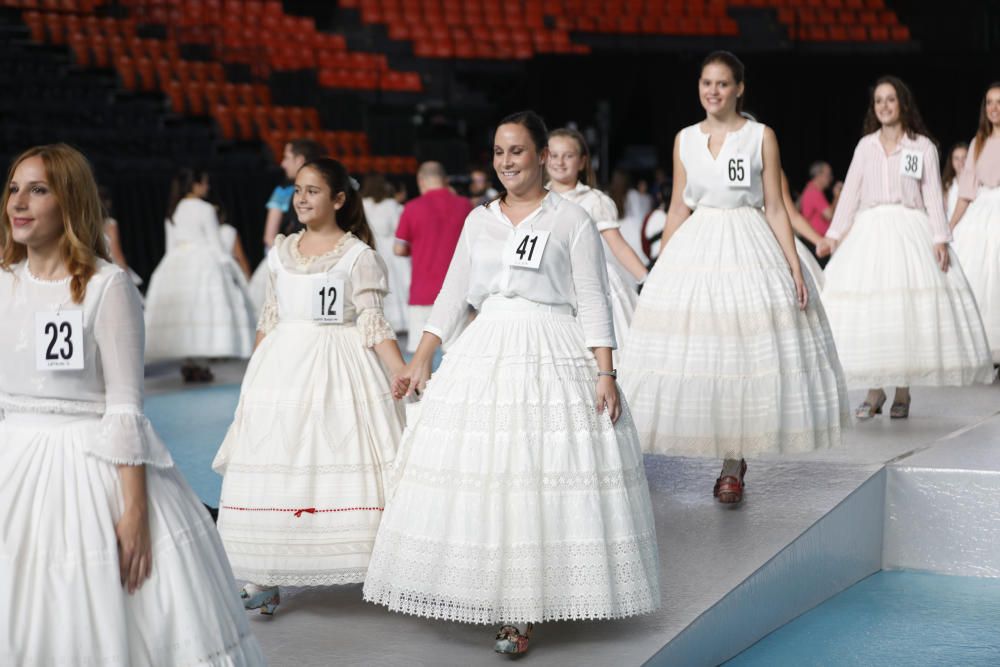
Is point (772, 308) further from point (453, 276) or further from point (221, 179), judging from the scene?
point (221, 179)

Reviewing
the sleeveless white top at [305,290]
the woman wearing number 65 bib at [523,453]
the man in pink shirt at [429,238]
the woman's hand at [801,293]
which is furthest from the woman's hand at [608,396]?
the man in pink shirt at [429,238]

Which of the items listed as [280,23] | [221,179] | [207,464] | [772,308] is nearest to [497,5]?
[280,23]

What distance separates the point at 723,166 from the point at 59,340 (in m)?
2.79

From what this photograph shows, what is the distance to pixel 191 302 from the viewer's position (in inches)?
361

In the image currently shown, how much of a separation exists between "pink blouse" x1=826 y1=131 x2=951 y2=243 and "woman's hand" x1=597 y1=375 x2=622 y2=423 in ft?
10.0

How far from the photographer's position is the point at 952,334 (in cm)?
604

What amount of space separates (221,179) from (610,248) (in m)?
7.90

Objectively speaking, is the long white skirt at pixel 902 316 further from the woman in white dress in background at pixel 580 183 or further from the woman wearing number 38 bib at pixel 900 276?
the woman in white dress in background at pixel 580 183

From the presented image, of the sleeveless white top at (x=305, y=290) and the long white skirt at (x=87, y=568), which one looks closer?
the long white skirt at (x=87, y=568)

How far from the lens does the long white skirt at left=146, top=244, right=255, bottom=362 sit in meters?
9.16

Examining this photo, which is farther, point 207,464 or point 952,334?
point 207,464

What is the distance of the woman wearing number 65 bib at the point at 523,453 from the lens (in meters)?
Result: 3.16

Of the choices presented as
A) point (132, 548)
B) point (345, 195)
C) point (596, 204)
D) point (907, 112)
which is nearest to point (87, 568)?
point (132, 548)

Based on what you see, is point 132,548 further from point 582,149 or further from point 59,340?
point 582,149
